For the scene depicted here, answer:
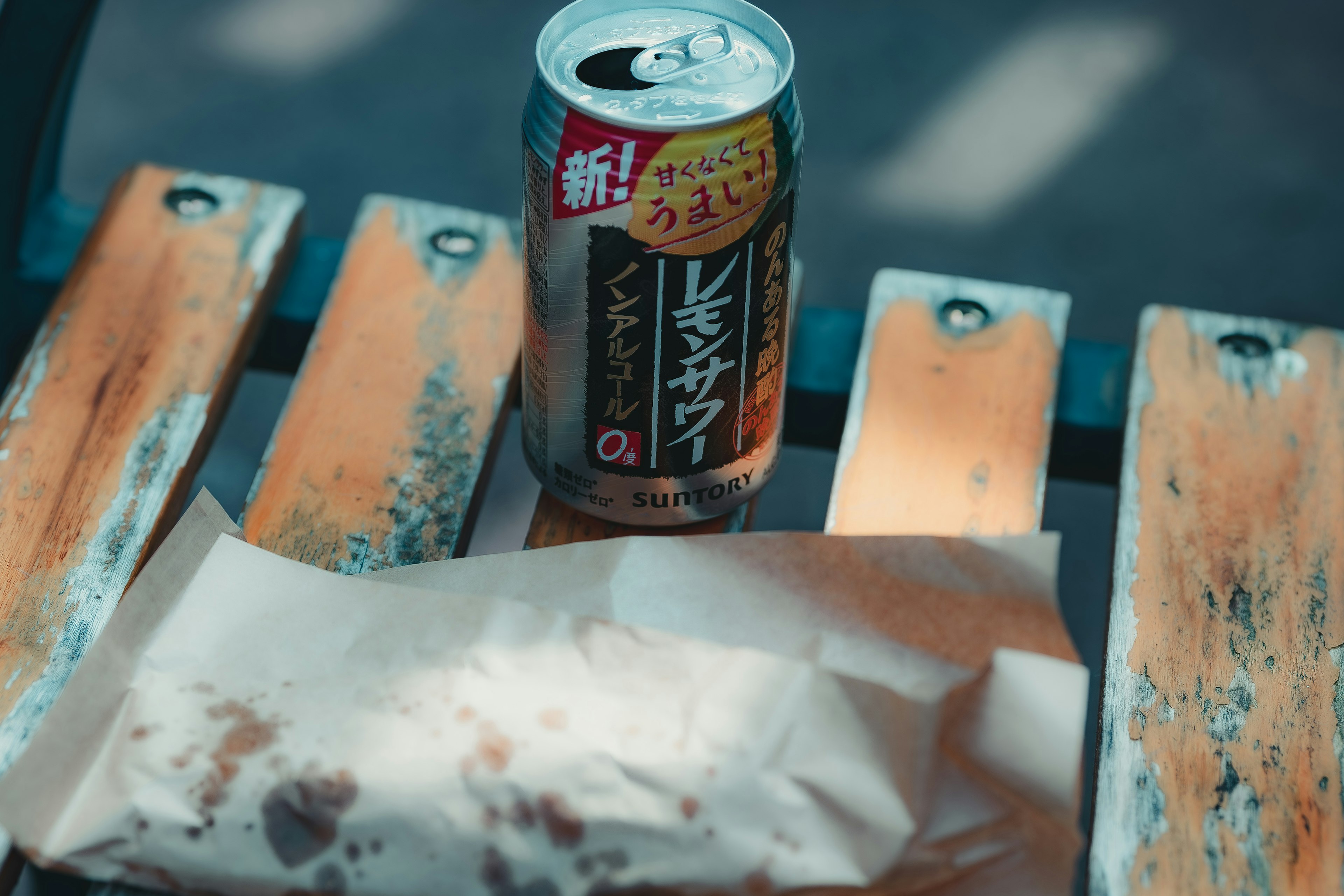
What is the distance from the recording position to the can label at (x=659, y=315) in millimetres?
553

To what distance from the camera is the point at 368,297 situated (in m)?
0.82

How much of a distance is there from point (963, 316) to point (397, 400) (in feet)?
1.18

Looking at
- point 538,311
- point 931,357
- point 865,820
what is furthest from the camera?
point 931,357

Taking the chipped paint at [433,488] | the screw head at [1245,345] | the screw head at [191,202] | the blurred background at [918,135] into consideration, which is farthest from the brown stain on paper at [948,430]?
the blurred background at [918,135]

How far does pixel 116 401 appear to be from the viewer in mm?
749

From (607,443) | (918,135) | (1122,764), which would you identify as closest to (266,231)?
(607,443)

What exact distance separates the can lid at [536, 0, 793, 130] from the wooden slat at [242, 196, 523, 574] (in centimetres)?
24

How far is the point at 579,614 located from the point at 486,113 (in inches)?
52.5

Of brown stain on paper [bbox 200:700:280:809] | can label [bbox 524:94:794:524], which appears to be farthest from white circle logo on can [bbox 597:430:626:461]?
brown stain on paper [bbox 200:700:280:809]

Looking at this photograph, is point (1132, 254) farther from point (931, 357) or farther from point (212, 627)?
point (212, 627)

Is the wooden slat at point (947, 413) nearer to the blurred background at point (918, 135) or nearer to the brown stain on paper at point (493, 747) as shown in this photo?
the brown stain on paper at point (493, 747)

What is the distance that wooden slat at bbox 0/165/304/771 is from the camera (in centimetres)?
64

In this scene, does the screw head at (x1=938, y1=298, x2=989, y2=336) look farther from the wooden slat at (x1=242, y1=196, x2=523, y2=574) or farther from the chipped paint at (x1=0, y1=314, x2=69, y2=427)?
the chipped paint at (x1=0, y1=314, x2=69, y2=427)

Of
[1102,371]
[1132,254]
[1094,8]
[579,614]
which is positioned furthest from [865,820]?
[1094,8]
